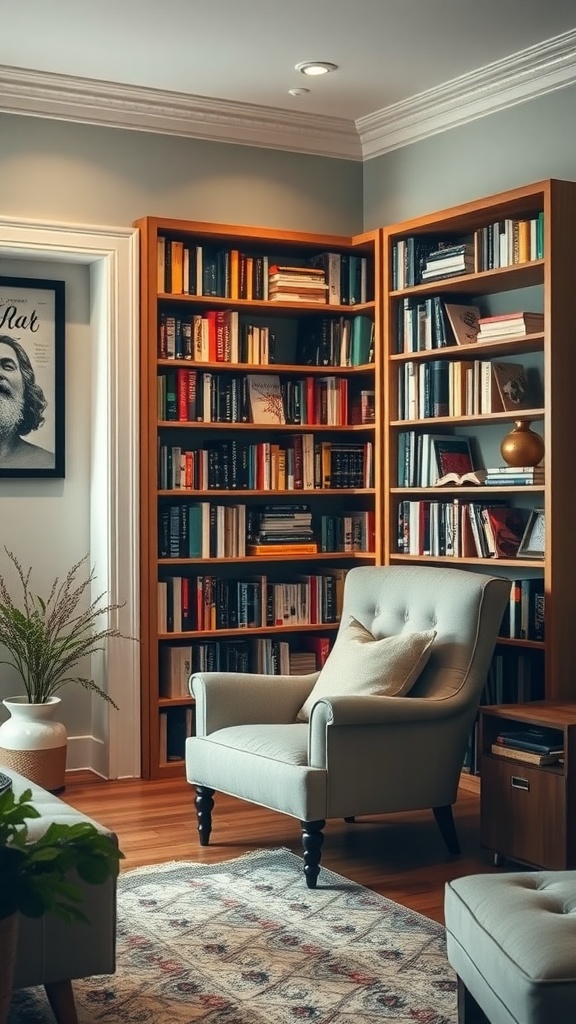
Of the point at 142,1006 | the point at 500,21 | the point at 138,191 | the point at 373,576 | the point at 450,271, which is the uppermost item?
the point at 500,21

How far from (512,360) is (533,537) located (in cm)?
78

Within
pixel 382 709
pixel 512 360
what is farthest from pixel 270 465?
pixel 382 709

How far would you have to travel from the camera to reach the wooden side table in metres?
3.73

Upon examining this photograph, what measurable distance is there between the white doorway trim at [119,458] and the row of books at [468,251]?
1134 mm

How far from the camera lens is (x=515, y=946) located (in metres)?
2.26

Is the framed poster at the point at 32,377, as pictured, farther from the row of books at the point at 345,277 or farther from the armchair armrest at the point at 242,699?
the armchair armrest at the point at 242,699

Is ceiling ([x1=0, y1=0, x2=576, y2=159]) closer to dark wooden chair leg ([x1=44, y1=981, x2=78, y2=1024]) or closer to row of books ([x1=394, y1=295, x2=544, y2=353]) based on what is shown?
row of books ([x1=394, y1=295, x2=544, y2=353])

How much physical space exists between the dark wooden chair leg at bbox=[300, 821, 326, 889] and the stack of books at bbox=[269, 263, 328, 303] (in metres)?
2.56

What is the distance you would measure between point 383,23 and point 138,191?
1.36m

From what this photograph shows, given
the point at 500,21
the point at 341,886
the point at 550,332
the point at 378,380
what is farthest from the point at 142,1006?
the point at 500,21

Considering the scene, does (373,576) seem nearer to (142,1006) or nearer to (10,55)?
(142,1006)

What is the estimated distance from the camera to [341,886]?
12.4 ft

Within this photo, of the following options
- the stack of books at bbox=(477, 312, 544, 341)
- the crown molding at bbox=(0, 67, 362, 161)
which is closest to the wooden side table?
the stack of books at bbox=(477, 312, 544, 341)

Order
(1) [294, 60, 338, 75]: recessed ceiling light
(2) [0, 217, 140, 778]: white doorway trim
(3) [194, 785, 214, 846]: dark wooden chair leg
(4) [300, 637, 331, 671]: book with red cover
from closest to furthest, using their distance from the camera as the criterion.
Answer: (3) [194, 785, 214, 846]: dark wooden chair leg
(1) [294, 60, 338, 75]: recessed ceiling light
(2) [0, 217, 140, 778]: white doorway trim
(4) [300, 637, 331, 671]: book with red cover
